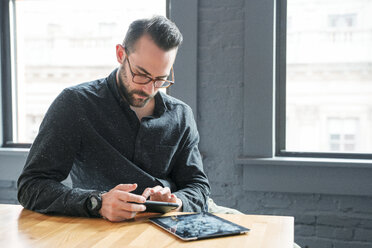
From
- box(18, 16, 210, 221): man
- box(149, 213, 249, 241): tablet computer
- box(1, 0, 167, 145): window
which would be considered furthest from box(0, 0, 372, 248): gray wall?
box(149, 213, 249, 241): tablet computer

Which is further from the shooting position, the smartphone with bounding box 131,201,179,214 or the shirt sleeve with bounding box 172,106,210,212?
the shirt sleeve with bounding box 172,106,210,212

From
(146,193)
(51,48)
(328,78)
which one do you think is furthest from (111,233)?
(51,48)

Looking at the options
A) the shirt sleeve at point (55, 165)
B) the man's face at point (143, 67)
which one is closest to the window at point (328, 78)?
the man's face at point (143, 67)

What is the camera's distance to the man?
1562 millimetres

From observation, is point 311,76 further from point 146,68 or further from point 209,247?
point 209,247

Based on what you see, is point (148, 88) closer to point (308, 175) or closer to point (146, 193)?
point (146, 193)

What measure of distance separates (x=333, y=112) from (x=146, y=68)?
4.45 feet

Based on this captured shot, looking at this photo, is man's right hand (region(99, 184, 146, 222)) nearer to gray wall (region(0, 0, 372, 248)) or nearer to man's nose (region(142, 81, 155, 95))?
man's nose (region(142, 81, 155, 95))

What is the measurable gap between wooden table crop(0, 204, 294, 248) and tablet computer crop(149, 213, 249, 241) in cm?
2

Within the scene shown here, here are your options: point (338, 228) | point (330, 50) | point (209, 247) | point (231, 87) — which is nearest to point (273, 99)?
point (231, 87)

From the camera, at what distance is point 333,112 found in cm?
254

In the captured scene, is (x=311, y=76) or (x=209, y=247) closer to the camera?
(x=209, y=247)

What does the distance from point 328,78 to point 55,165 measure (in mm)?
1699

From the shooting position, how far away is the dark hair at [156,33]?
5.51 ft
